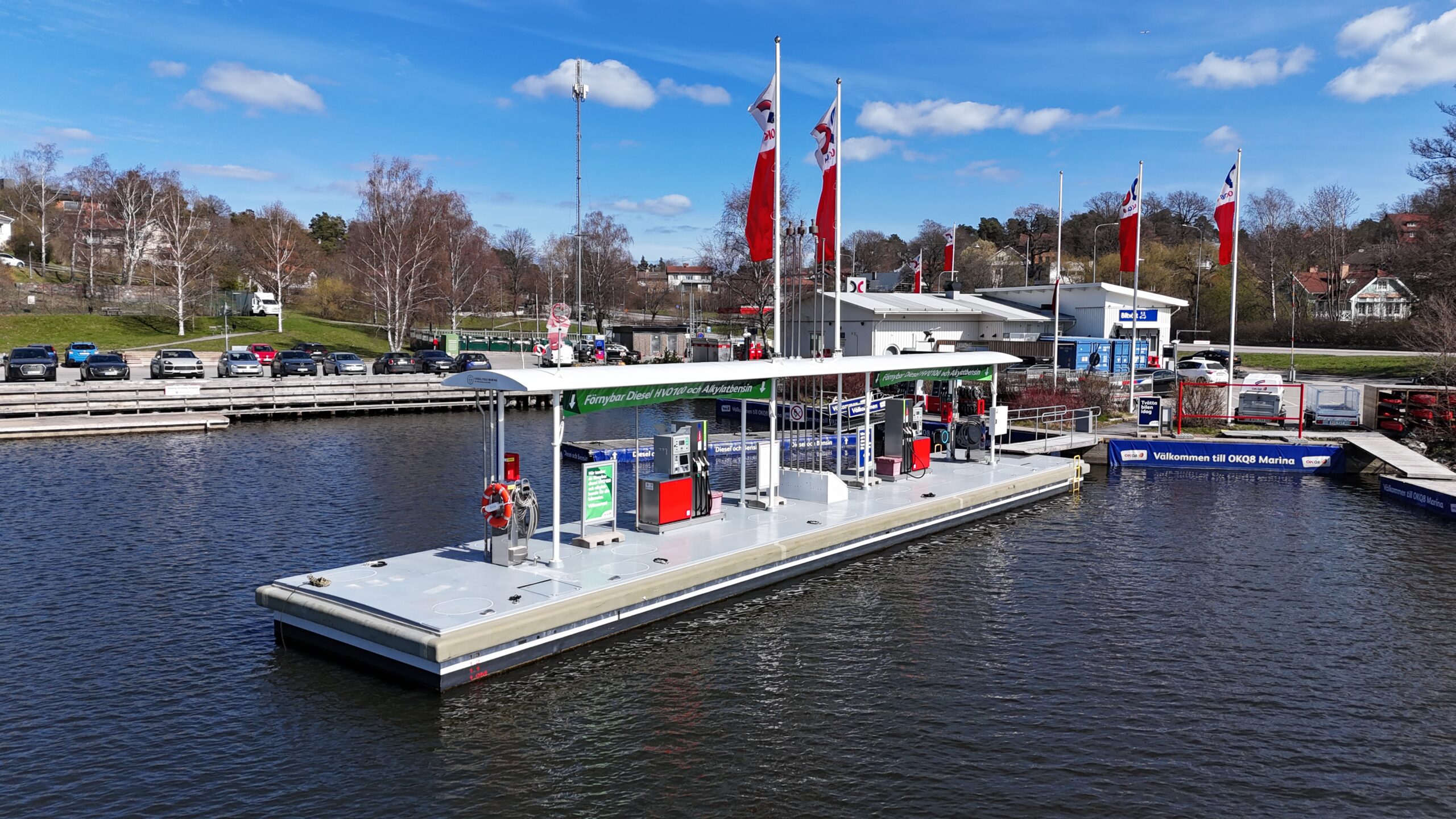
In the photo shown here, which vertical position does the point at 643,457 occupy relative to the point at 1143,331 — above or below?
below

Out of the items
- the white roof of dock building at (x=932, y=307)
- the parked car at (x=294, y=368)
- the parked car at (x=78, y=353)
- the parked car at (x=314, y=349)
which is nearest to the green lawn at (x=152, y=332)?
the parked car at (x=314, y=349)

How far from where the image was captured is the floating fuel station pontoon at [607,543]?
12.8 metres

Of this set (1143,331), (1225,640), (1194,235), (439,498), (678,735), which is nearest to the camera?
(678,735)

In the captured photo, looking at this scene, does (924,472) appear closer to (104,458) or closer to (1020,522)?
(1020,522)

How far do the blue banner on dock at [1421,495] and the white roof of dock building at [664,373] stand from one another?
531 inches

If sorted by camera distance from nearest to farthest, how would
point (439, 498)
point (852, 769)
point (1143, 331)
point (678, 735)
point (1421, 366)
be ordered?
point (852, 769)
point (678, 735)
point (439, 498)
point (1421, 366)
point (1143, 331)

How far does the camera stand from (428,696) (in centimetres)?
1234

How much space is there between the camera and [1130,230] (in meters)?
39.2

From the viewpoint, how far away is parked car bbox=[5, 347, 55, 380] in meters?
43.3

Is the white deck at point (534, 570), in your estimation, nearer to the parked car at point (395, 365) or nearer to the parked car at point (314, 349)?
the parked car at point (395, 365)

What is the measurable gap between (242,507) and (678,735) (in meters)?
16.6

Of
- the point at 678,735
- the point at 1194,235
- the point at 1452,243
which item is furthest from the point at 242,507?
the point at 1194,235

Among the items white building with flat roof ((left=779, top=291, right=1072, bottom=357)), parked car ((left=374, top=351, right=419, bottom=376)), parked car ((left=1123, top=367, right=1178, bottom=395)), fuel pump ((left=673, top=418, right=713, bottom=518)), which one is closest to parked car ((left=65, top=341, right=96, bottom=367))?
parked car ((left=374, top=351, right=419, bottom=376))

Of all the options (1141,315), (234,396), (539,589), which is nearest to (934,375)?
(539,589)
